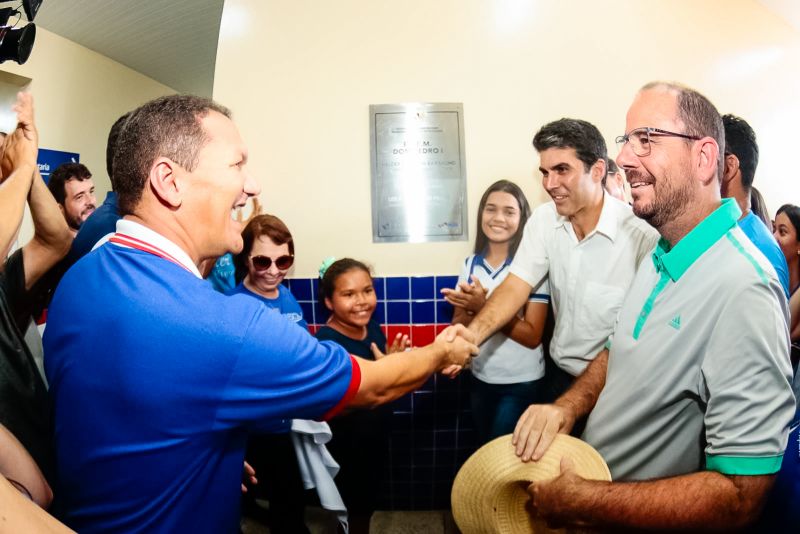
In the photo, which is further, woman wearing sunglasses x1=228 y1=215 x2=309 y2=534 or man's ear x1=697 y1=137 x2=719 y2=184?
woman wearing sunglasses x1=228 y1=215 x2=309 y2=534

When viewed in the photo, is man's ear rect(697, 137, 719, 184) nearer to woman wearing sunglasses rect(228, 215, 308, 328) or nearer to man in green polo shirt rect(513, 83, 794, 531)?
man in green polo shirt rect(513, 83, 794, 531)

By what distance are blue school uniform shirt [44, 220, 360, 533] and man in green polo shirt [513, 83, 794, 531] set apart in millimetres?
812

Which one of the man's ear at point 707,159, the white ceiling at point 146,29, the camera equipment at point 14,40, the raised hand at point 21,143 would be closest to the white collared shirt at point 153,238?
the raised hand at point 21,143

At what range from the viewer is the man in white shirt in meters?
2.30

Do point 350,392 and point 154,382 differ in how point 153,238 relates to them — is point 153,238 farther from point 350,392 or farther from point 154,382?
point 350,392

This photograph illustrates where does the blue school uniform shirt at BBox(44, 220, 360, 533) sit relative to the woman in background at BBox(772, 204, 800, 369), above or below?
below

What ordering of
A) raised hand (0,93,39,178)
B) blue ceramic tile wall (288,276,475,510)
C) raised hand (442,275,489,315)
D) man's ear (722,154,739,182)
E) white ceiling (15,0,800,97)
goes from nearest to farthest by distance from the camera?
1. raised hand (0,93,39,178)
2. man's ear (722,154,739,182)
3. raised hand (442,275,489,315)
4. blue ceramic tile wall (288,276,475,510)
5. white ceiling (15,0,800,97)

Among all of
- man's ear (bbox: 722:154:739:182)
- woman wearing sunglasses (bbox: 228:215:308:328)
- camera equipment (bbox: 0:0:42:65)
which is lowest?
woman wearing sunglasses (bbox: 228:215:308:328)

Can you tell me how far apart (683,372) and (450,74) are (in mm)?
2544

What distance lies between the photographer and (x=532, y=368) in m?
2.79

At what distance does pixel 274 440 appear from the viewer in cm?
251

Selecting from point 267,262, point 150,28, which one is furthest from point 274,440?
point 150,28

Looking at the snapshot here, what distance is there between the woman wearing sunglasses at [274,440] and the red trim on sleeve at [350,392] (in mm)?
1463

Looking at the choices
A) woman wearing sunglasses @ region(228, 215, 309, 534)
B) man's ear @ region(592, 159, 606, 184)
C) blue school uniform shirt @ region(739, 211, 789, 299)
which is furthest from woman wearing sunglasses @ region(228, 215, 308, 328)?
blue school uniform shirt @ region(739, 211, 789, 299)
